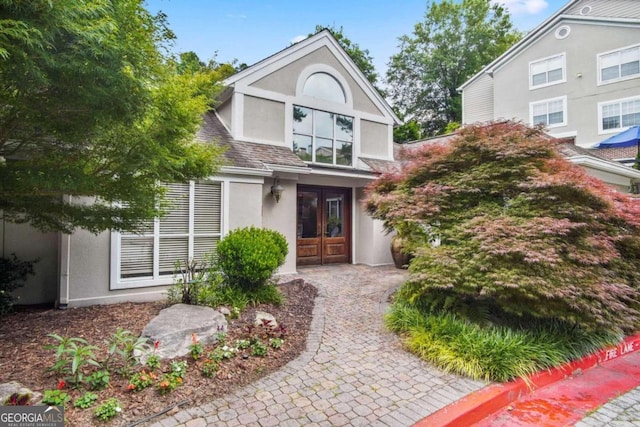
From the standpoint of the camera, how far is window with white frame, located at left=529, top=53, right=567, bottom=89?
18.1 m

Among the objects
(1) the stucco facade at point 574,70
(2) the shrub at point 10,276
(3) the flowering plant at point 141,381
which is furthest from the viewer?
(1) the stucco facade at point 574,70

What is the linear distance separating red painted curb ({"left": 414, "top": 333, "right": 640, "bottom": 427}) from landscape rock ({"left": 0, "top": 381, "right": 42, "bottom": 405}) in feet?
11.0

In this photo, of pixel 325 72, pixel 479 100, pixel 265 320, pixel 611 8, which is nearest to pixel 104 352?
pixel 265 320

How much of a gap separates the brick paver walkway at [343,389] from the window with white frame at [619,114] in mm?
18671

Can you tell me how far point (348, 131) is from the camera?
11133mm

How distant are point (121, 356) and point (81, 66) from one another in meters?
3.09

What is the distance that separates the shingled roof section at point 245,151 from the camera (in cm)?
806

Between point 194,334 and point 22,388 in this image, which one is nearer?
point 22,388

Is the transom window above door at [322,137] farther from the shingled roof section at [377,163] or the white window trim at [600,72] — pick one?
the white window trim at [600,72]

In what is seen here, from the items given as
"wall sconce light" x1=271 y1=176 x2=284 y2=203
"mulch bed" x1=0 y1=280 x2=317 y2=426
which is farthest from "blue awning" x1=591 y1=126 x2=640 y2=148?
"mulch bed" x1=0 y1=280 x2=317 y2=426

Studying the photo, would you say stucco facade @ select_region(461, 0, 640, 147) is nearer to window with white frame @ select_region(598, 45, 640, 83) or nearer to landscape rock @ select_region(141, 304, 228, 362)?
window with white frame @ select_region(598, 45, 640, 83)

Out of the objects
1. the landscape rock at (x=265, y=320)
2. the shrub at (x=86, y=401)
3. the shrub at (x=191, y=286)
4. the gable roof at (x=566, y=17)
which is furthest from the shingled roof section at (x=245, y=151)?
the gable roof at (x=566, y=17)

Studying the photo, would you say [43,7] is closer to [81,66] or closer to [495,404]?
[81,66]

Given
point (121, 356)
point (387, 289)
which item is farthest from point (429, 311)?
point (121, 356)
